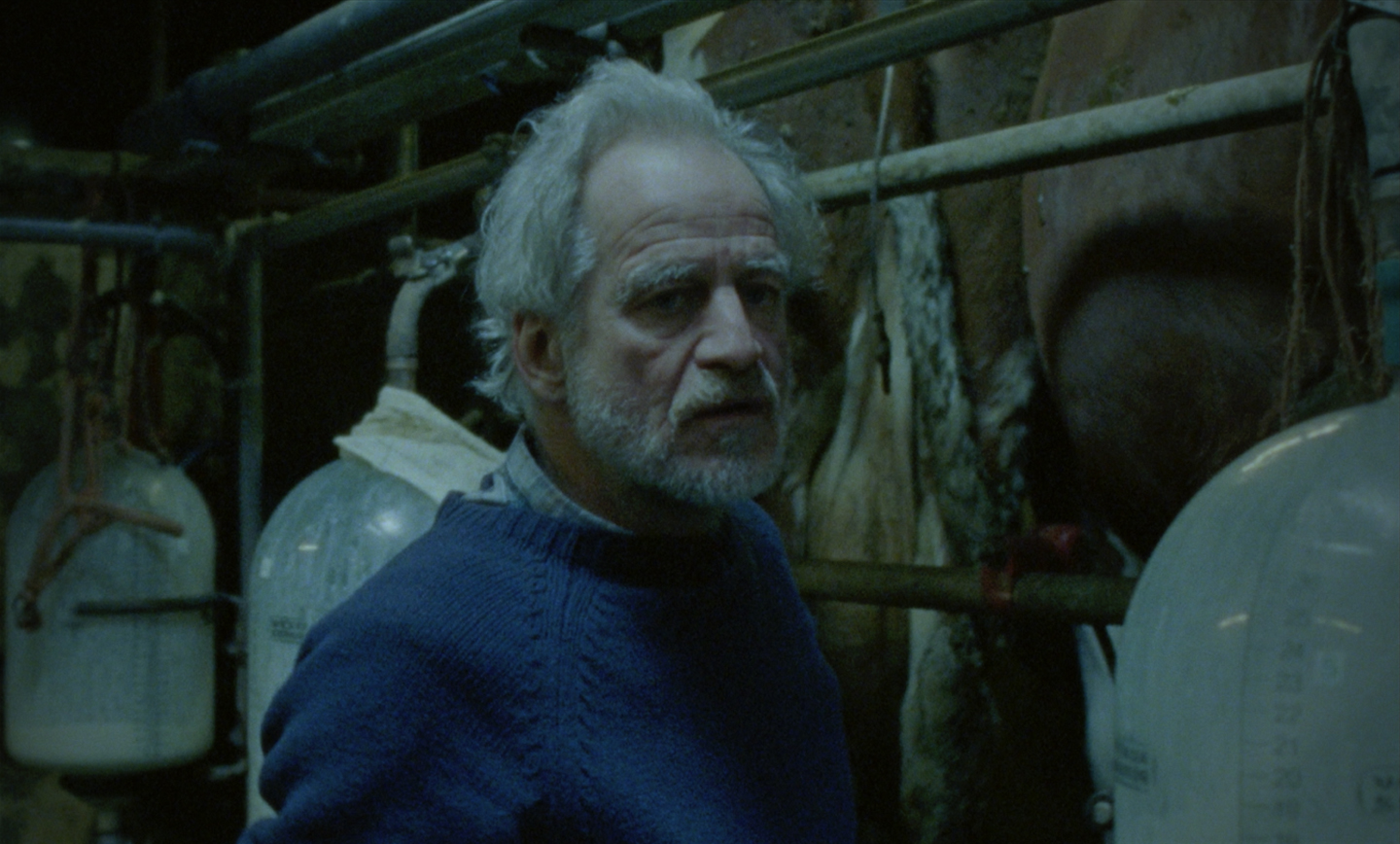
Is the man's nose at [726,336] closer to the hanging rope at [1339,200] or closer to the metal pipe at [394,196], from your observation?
the hanging rope at [1339,200]

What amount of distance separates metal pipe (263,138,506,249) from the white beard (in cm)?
67

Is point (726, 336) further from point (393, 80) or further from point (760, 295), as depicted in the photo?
point (393, 80)

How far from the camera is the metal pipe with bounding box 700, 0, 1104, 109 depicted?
42.5 inches

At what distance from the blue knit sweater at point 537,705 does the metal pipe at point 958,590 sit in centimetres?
26

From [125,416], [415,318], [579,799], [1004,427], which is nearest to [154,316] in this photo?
[125,416]

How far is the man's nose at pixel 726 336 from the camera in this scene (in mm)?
974

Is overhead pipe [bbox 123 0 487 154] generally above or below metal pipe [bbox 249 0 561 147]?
above

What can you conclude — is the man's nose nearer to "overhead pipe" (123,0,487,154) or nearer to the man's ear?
the man's ear

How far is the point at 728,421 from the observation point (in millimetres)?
993

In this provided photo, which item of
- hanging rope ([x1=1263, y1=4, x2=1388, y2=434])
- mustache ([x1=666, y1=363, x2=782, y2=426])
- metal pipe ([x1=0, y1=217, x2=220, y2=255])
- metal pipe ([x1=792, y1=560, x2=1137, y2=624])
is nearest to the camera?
hanging rope ([x1=1263, y1=4, x2=1388, y2=434])

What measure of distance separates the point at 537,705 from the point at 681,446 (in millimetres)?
230

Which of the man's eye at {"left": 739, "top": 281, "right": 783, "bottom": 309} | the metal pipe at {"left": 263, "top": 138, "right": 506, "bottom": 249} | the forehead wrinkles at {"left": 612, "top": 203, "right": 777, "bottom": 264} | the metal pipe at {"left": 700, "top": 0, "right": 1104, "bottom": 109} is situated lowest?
the man's eye at {"left": 739, "top": 281, "right": 783, "bottom": 309}

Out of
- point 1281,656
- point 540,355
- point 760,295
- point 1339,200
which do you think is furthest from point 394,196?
point 1281,656

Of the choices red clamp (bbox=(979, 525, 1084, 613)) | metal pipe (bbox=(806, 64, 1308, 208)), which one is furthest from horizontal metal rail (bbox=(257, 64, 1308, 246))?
red clamp (bbox=(979, 525, 1084, 613))
